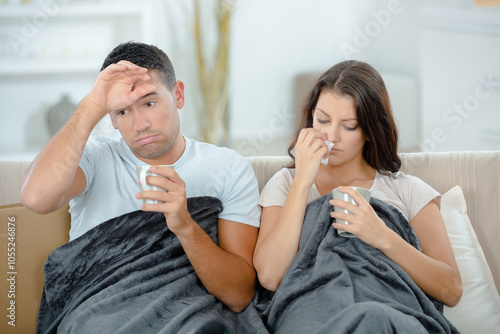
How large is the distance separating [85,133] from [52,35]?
2.30 metres

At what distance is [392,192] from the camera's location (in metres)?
1.65

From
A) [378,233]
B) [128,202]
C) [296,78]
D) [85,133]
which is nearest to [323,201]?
[378,233]

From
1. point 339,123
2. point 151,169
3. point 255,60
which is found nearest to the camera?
point 151,169

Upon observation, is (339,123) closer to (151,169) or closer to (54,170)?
(151,169)

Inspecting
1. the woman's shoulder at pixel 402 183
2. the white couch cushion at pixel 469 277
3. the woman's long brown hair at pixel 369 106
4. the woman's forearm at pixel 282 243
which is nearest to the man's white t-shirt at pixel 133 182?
the woman's forearm at pixel 282 243

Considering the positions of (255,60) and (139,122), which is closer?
(139,122)

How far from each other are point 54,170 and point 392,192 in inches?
39.8

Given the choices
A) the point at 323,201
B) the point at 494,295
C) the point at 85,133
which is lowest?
the point at 494,295

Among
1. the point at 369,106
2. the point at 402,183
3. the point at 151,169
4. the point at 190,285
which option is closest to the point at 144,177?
the point at 151,169

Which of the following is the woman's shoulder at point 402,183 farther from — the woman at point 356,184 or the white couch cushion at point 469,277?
the white couch cushion at point 469,277

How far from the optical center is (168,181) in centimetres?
127

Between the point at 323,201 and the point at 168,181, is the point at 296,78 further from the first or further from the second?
the point at 168,181

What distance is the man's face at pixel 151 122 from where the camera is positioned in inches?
58.0

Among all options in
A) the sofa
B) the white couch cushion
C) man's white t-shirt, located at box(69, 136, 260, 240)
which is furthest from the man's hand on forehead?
the white couch cushion
